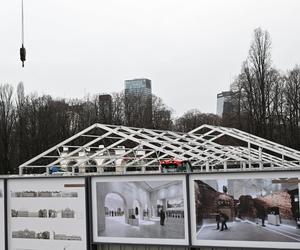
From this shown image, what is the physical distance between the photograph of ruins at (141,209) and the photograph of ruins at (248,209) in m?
0.51

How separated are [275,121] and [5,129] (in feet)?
108

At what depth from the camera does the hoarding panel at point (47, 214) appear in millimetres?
12656

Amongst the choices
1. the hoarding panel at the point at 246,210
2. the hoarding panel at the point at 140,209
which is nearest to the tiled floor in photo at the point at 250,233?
the hoarding panel at the point at 246,210

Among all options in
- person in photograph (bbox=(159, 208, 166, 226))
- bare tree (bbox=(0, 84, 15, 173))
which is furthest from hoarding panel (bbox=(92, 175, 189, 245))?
bare tree (bbox=(0, 84, 15, 173))

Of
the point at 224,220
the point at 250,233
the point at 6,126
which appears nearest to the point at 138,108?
the point at 6,126

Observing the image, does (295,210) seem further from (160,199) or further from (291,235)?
(160,199)

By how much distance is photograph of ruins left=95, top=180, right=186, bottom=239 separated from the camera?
11812 mm

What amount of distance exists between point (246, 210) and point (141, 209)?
2.59 m

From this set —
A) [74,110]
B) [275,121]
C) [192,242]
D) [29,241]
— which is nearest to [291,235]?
[192,242]

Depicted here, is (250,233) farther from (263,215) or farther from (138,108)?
(138,108)

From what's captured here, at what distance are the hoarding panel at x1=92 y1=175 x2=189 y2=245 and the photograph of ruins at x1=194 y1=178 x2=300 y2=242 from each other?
0.50 metres

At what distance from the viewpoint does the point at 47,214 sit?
1302 centimetres

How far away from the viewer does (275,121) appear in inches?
2227

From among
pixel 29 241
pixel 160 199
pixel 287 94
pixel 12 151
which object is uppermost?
pixel 287 94
